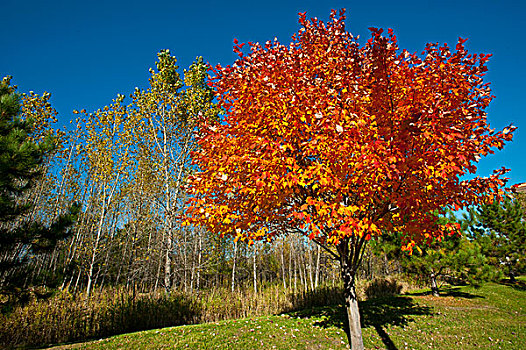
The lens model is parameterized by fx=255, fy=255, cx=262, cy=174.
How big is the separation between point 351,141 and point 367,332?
5421 millimetres

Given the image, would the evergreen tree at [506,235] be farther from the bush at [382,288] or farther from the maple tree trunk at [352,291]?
the maple tree trunk at [352,291]

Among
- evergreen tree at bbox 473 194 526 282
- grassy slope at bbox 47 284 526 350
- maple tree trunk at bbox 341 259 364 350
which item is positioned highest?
evergreen tree at bbox 473 194 526 282

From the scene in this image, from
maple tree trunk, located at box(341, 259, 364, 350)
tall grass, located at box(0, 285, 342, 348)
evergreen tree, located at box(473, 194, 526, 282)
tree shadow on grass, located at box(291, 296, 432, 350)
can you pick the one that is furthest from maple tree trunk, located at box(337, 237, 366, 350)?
evergreen tree, located at box(473, 194, 526, 282)

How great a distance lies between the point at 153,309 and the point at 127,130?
9.65 m

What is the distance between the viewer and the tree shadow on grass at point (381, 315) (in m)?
6.83

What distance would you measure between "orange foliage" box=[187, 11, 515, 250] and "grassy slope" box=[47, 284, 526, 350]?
9.36 ft

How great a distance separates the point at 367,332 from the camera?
6.41m

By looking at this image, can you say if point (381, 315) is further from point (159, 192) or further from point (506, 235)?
point (506, 235)

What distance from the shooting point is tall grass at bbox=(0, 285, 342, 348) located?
6930mm

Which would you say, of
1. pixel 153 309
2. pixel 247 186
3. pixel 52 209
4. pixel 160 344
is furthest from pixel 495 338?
pixel 52 209

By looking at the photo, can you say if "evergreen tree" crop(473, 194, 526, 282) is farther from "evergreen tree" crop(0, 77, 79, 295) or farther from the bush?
"evergreen tree" crop(0, 77, 79, 295)

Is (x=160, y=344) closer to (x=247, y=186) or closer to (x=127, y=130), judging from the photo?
(x=247, y=186)

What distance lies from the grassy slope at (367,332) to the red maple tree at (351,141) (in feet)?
5.32

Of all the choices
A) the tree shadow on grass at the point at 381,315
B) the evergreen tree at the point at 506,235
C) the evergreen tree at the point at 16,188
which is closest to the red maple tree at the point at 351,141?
the tree shadow on grass at the point at 381,315
